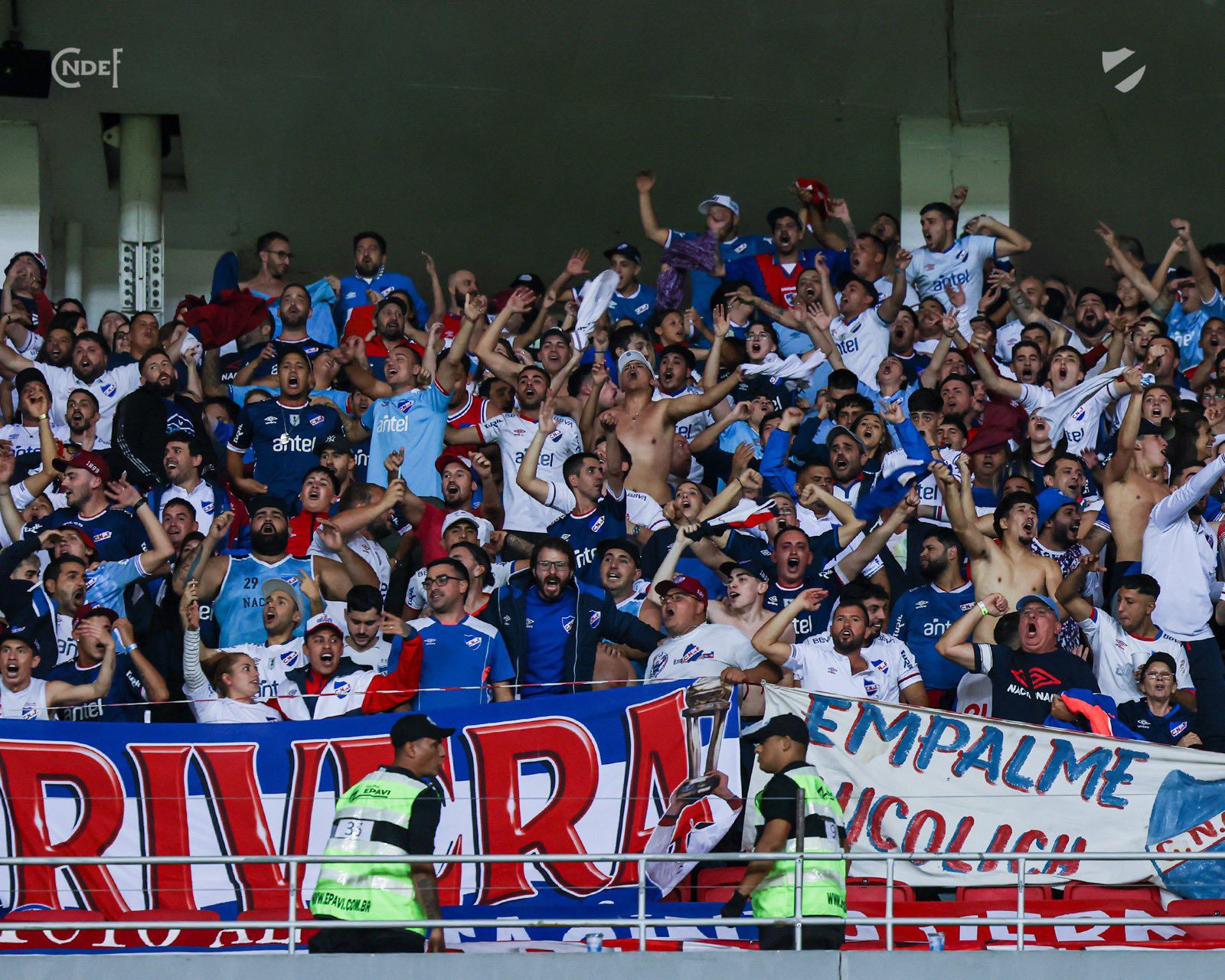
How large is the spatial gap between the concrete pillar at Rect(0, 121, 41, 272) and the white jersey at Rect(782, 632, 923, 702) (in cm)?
1015

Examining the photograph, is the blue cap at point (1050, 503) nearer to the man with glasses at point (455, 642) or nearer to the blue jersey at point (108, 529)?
the man with glasses at point (455, 642)

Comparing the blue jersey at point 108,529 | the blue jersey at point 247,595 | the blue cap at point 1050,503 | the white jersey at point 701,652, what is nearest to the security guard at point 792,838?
the white jersey at point 701,652

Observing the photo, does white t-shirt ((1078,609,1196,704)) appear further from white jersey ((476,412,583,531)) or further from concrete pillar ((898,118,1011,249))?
concrete pillar ((898,118,1011,249))

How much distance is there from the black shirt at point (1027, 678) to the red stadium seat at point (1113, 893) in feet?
4.33

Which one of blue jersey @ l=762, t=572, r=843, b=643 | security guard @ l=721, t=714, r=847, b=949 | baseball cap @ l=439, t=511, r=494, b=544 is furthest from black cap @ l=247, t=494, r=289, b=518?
security guard @ l=721, t=714, r=847, b=949

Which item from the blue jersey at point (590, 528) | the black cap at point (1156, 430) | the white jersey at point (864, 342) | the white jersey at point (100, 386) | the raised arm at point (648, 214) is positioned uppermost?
the raised arm at point (648, 214)

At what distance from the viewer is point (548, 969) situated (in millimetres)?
8969

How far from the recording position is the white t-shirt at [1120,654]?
471 inches

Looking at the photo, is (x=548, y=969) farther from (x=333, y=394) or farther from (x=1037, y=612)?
(x=333, y=394)

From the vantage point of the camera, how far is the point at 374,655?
11609 mm

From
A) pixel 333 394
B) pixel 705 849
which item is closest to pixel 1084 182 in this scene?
pixel 333 394

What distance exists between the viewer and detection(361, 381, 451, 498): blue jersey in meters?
14.2

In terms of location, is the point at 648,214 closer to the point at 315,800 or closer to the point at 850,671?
the point at 850,671


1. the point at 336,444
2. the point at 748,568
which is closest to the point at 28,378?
the point at 336,444
